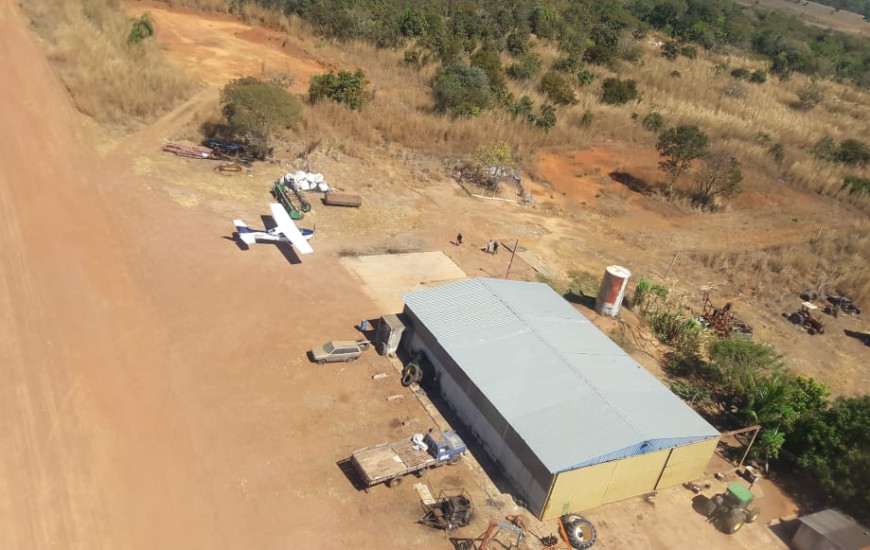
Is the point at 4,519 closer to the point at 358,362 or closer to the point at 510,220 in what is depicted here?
the point at 358,362

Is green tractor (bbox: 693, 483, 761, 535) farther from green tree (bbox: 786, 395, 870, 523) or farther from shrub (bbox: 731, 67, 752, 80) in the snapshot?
shrub (bbox: 731, 67, 752, 80)

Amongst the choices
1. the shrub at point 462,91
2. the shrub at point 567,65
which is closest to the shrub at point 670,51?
the shrub at point 567,65

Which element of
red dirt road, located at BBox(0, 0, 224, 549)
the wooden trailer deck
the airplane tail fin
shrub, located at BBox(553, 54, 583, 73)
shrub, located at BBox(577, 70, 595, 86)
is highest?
shrub, located at BBox(553, 54, 583, 73)

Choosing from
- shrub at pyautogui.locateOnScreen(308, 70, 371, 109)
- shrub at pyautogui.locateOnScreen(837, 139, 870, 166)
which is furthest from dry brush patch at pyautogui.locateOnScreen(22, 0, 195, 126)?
shrub at pyautogui.locateOnScreen(837, 139, 870, 166)

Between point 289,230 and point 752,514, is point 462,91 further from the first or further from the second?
point 752,514

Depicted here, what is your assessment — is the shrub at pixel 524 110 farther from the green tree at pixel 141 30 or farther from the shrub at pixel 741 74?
the shrub at pixel 741 74

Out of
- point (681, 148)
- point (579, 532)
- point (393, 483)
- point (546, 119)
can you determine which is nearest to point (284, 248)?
point (393, 483)

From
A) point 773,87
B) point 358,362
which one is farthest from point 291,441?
point 773,87
